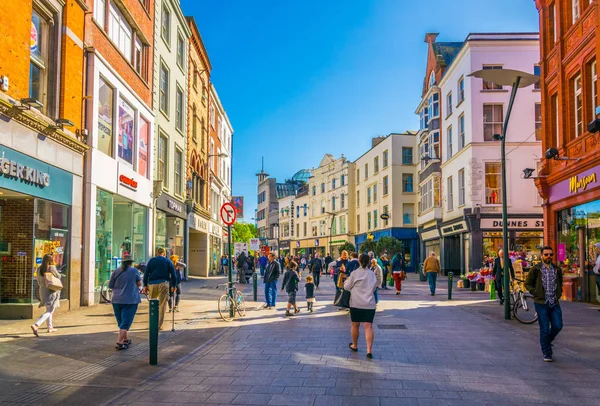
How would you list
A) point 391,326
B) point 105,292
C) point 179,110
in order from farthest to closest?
point 179,110, point 105,292, point 391,326

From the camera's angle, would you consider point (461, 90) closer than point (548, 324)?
No

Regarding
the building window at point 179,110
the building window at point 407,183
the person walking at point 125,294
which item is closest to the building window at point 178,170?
the building window at point 179,110

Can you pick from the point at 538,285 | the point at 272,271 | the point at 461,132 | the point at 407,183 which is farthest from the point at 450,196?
the point at 538,285

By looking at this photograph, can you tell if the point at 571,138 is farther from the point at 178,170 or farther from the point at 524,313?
the point at 178,170

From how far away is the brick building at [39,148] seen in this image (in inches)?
484

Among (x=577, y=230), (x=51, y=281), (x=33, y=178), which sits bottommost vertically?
(x=51, y=281)

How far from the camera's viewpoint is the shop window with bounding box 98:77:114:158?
17703mm

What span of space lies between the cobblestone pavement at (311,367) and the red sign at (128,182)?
22.5 ft

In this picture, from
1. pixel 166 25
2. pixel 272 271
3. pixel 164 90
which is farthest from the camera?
A: pixel 166 25

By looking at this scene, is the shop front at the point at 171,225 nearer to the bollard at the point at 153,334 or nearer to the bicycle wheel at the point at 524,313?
the bicycle wheel at the point at 524,313

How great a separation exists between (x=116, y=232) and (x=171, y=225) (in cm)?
972

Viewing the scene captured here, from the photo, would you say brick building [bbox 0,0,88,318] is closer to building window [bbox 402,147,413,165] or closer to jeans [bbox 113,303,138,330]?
jeans [bbox 113,303,138,330]

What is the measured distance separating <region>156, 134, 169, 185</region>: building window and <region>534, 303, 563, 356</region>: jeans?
19556 mm

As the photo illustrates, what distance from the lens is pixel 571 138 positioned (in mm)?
19125
